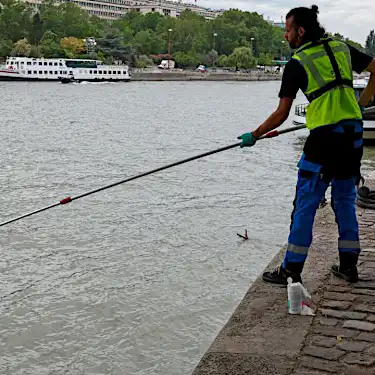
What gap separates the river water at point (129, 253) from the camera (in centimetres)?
591

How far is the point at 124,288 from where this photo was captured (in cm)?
743

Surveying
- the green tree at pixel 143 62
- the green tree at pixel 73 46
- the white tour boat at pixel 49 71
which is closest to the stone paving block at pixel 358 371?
the white tour boat at pixel 49 71

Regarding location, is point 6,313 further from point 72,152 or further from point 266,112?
point 266,112

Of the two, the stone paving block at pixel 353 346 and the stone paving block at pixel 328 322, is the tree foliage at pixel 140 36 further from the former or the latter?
the stone paving block at pixel 353 346

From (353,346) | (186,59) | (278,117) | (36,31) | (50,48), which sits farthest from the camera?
(186,59)

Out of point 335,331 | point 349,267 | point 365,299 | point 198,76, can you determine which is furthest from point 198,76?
point 335,331

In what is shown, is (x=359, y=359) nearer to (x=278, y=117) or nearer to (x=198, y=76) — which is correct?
(x=278, y=117)

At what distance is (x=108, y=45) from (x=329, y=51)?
11280 cm

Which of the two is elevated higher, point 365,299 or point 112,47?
point 365,299

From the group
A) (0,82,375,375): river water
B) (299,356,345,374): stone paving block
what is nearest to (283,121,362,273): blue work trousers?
(299,356,345,374): stone paving block

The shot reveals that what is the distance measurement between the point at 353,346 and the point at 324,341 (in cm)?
17

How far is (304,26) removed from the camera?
188 inches

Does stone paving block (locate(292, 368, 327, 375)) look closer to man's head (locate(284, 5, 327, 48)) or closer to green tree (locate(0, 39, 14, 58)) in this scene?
man's head (locate(284, 5, 327, 48))

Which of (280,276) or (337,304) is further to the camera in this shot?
(280,276)
